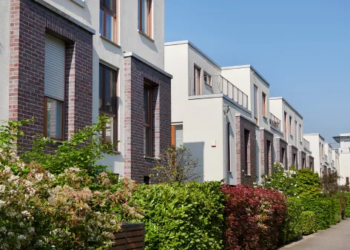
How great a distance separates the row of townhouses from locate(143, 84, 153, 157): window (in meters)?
0.03

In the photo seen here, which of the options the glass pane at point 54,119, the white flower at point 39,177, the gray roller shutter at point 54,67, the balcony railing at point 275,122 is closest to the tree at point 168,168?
the glass pane at point 54,119

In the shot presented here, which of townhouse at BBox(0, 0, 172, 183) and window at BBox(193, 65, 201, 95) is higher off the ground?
window at BBox(193, 65, 201, 95)

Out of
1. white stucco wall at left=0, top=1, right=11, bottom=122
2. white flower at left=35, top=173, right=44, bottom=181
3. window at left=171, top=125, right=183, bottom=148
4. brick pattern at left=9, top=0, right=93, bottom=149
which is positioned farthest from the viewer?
window at left=171, top=125, right=183, bottom=148

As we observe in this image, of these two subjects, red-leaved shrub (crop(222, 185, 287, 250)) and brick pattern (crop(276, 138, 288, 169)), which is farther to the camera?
brick pattern (crop(276, 138, 288, 169))

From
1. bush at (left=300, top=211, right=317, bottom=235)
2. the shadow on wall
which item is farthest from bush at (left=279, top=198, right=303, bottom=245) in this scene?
the shadow on wall

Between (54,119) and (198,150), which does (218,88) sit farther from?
(54,119)

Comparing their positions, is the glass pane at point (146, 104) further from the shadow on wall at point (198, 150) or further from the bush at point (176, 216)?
the bush at point (176, 216)

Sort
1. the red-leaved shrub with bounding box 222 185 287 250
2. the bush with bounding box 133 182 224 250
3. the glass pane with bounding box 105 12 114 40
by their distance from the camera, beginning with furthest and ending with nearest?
the glass pane with bounding box 105 12 114 40
the red-leaved shrub with bounding box 222 185 287 250
the bush with bounding box 133 182 224 250

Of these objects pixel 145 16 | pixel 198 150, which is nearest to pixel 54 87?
pixel 145 16

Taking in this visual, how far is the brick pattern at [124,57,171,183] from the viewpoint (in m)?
16.2

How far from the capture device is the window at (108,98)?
15.4 m

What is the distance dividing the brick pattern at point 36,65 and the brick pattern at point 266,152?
1972 cm

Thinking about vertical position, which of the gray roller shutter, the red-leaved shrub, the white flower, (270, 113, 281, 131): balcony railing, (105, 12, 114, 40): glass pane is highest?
(105, 12, 114, 40): glass pane

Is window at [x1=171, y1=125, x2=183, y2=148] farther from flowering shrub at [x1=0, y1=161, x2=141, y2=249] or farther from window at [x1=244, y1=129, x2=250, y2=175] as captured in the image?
flowering shrub at [x1=0, y1=161, x2=141, y2=249]
